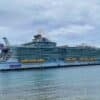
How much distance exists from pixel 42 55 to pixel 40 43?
2877 millimetres

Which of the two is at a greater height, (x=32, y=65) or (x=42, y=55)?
(x=42, y=55)

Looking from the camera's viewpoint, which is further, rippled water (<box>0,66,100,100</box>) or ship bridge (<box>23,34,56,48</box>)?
ship bridge (<box>23,34,56,48</box>)

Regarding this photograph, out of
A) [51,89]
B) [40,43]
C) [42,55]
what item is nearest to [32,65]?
[42,55]

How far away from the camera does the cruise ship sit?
68062 mm

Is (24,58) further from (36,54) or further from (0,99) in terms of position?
(0,99)

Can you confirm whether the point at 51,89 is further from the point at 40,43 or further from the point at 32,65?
the point at 40,43

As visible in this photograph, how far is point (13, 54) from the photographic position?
69.8 meters

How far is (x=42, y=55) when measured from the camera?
73188 millimetres

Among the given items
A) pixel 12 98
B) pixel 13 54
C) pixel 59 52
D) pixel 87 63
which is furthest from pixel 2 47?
pixel 12 98

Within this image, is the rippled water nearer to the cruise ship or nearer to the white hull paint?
the white hull paint

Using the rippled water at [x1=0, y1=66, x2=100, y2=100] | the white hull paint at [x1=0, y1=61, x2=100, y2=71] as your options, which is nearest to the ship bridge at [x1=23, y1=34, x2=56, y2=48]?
the white hull paint at [x1=0, y1=61, x2=100, y2=71]

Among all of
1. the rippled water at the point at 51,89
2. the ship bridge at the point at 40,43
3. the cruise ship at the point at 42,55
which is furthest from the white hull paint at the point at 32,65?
the rippled water at the point at 51,89

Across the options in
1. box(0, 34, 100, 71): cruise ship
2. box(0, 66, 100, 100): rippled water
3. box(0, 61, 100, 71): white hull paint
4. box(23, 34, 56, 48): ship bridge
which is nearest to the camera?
box(0, 66, 100, 100): rippled water

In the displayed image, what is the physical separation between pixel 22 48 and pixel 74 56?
11.5 meters
